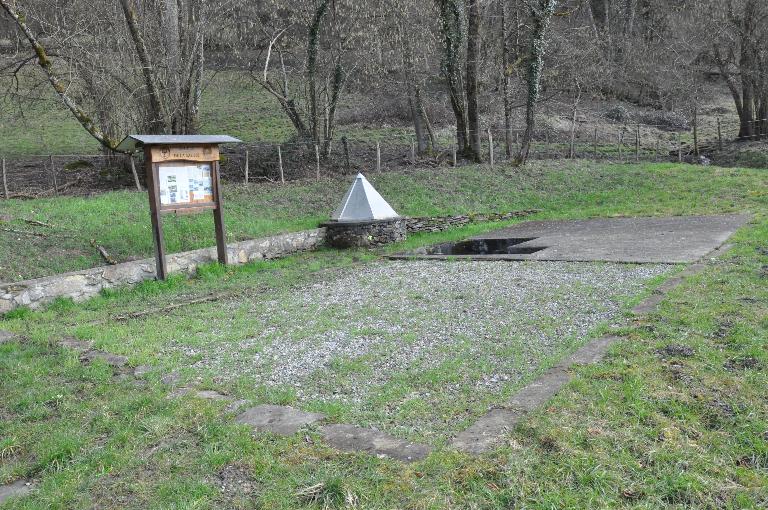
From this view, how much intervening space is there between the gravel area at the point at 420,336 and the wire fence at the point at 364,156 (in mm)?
8109

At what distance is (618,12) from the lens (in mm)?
38188

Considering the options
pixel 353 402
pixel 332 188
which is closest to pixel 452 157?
pixel 332 188

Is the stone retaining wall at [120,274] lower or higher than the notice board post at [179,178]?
lower

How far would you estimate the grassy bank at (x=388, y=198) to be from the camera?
10.0m

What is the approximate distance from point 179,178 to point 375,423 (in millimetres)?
6789

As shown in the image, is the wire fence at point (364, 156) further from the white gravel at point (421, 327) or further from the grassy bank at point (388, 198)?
the white gravel at point (421, 327)

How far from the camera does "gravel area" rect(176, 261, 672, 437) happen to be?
466 cm

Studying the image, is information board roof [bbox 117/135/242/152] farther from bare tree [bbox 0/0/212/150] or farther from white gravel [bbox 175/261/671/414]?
bare tree [bbox 0/0/212/150]

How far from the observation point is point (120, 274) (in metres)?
9.27

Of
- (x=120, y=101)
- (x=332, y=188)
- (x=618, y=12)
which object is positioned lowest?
(x=332, y=188)

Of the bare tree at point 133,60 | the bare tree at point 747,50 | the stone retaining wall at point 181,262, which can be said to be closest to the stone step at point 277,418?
the stone retaining wall at point 181,262

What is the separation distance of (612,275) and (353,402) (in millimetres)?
4976

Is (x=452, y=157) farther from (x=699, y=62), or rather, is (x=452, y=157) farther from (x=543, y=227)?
(x=699, y=62)

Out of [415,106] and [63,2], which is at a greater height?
[63,2]
